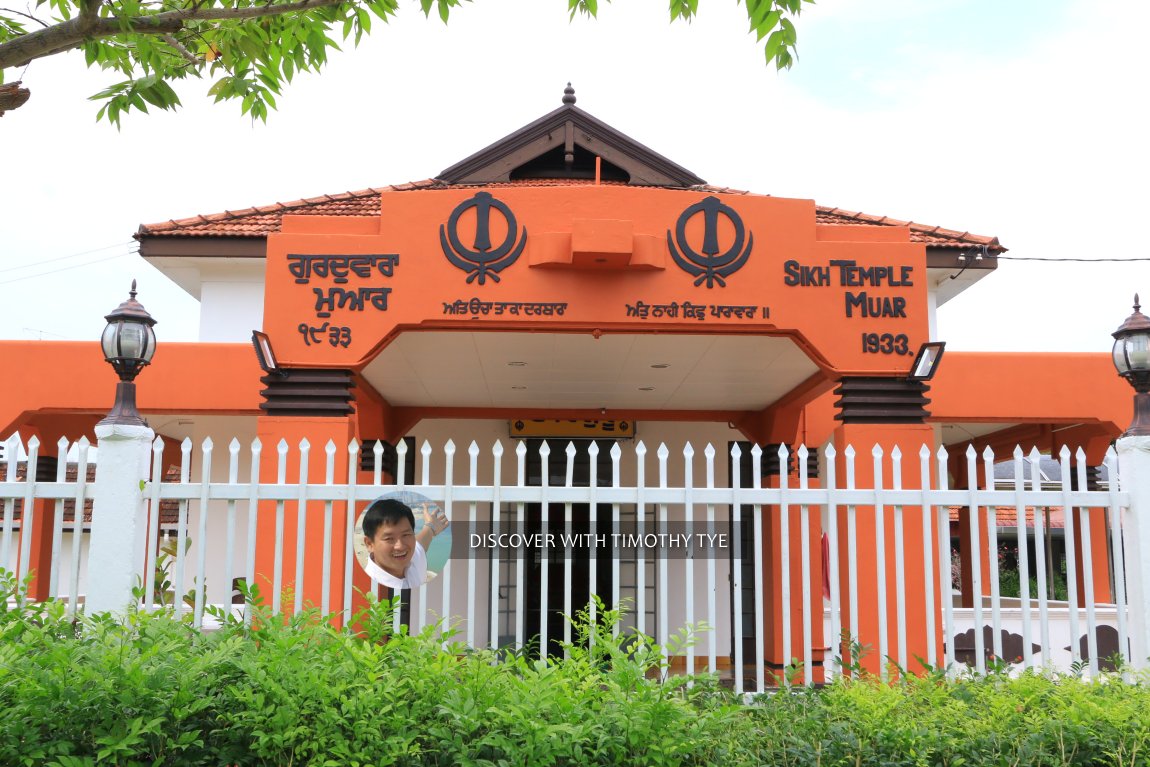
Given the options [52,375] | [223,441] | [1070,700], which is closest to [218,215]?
[223,441]

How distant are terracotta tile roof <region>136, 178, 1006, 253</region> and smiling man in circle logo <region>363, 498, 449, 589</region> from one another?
7.02m

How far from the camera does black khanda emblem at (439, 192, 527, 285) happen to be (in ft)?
22.2

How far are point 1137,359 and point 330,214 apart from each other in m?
9.23

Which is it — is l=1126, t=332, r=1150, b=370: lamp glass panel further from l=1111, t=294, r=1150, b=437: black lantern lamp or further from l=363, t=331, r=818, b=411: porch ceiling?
l=363, t=331, r=818, b=411: porch ceiling

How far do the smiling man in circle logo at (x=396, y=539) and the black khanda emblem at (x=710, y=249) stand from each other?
9.56ft

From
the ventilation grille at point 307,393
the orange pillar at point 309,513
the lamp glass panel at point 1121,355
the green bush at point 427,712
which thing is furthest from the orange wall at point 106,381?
the lamp glass panel at point 1121,355

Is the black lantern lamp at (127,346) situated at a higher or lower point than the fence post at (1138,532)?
higher

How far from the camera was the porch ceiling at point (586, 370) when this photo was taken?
301 inches

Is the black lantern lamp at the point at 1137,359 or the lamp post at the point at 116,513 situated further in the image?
the black lantern lamp at the point at 1137,359

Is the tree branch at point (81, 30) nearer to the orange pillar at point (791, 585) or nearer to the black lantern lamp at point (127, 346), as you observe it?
the black lantern lamp at point (127, 346)

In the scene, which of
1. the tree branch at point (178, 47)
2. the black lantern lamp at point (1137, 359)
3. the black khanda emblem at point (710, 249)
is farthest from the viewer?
the black khanda emblem at point (710, 249)

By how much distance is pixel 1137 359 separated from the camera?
5.09 m

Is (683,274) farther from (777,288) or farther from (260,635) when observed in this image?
(260,635)

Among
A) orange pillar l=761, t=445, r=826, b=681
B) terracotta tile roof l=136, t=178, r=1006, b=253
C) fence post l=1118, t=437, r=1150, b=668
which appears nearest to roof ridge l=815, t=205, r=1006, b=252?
terracotta tile roof l=136, t=178, r=1006, b=253
